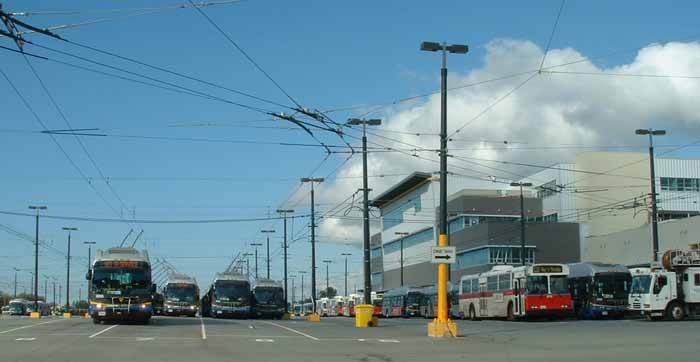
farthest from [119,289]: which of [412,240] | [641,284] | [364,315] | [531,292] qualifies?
[412,240]

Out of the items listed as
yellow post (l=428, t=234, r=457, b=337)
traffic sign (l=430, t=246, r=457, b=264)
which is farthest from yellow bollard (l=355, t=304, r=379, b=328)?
traffic sign (l=430, t=246, r=457, b=264)

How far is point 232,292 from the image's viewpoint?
58062 mm

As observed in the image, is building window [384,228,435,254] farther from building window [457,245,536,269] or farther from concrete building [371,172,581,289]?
building window [457,245,536,269]

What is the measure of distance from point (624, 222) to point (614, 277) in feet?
149

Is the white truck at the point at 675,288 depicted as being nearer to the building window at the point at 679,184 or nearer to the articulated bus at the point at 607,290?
the articulated bus at the point at 607,290

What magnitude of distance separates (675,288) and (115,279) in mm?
26073

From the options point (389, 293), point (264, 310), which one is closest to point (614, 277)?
point (264, 310)

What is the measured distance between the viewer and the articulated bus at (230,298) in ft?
189

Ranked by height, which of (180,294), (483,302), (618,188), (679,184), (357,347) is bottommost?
(357,347)

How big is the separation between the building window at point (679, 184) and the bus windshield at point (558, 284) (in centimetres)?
4831

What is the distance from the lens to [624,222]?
91.1 meters

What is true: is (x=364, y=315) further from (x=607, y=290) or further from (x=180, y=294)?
(x=180, y=294)

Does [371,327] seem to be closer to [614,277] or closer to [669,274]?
[669,274]

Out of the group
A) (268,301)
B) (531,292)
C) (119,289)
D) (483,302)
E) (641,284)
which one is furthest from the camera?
(268,301)
